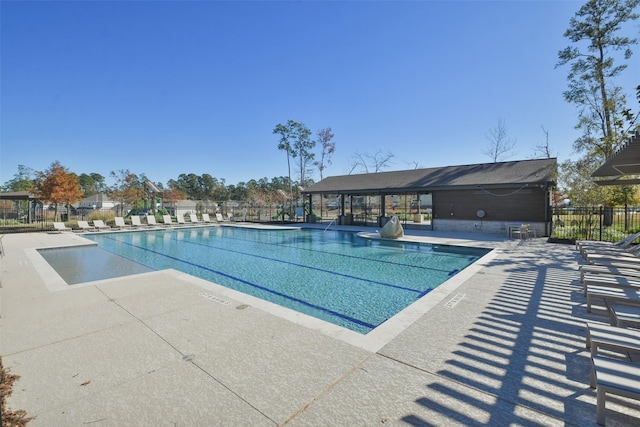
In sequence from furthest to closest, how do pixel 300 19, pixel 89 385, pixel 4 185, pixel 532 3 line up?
pixel 4 185 → pixel 300 19 → pixel 532 3 → pixel 89 385

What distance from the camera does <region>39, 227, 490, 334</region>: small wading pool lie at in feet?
19.6

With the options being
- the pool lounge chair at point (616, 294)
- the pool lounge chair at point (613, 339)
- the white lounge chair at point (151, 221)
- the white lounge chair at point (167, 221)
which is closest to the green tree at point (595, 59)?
the pool lounge chair at point (616, 294)

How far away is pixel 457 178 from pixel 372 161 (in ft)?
73.9

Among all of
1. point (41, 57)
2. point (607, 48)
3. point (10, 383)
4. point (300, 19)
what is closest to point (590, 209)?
point (607, 48)

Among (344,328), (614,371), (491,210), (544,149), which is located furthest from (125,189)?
(544,149)

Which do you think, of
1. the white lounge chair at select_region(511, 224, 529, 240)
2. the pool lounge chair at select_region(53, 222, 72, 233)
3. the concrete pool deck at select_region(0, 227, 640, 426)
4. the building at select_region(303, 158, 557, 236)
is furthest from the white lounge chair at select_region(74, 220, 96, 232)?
the white lounge chair at select_region(511, 224, 529, 240)

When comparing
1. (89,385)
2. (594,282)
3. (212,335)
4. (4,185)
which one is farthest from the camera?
(4,185)

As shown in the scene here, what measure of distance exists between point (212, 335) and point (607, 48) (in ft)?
80.3

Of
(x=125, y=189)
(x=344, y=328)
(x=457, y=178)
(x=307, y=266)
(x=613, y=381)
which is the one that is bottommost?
(x=307, y=266)

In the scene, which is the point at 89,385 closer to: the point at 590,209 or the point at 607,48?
the point at 590,209

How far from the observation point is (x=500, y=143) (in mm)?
29031

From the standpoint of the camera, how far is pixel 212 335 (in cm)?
367

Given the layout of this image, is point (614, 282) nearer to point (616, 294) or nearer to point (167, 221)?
point (616, 294)

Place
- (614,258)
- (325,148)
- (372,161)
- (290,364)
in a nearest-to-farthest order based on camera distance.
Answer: (290,364), (614,258), (325,148), (372,161)
